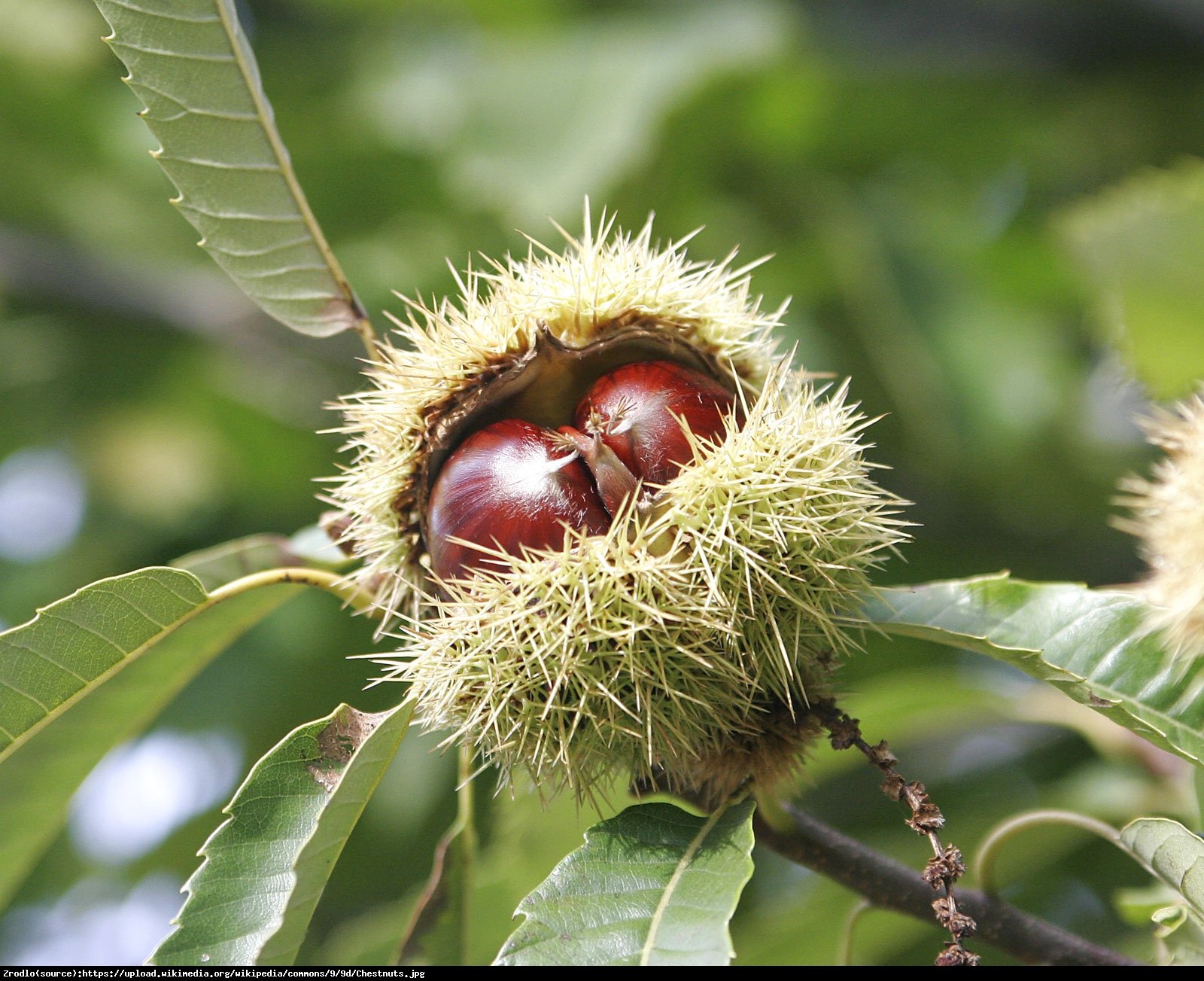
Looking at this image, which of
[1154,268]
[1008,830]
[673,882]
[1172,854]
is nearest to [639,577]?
[673,882]

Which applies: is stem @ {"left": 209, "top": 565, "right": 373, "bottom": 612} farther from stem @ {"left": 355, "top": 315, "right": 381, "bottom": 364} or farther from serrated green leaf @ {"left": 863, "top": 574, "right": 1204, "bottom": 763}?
serrated green leaf @ {"left": 863, "top": 574, "right": 1204, "bottom": 763}

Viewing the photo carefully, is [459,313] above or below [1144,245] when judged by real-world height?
above

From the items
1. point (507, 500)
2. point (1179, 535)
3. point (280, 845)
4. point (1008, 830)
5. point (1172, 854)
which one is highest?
point (507, 500)

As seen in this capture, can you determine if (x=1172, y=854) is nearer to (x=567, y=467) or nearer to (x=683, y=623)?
(x=683, y=623)

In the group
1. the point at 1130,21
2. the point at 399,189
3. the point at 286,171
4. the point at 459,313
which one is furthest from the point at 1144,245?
the point at 399,189

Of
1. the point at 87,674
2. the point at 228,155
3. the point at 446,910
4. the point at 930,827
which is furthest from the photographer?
the point at 446,910

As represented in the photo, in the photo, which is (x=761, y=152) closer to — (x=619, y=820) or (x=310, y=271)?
(x=310, y=271)

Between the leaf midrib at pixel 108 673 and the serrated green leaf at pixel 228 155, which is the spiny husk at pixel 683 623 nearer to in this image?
the leaf midrib at pixel 108 673

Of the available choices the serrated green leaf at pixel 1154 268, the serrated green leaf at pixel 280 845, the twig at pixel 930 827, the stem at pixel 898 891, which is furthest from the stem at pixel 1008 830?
the serrated green leaf at pixel 280 845
